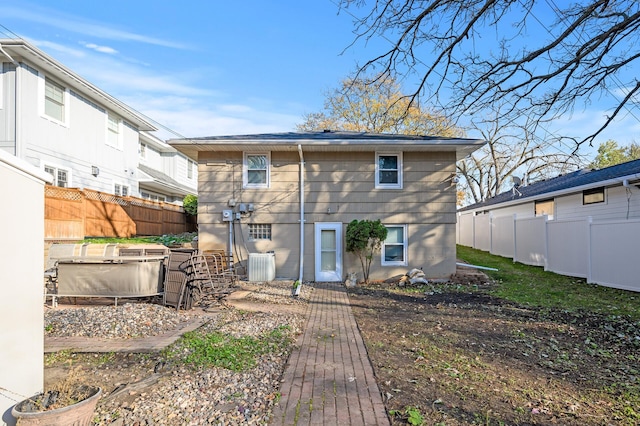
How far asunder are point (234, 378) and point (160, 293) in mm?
4299

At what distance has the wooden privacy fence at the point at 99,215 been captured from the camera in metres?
11.8

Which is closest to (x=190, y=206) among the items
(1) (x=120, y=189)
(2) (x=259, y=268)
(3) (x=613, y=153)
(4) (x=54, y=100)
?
(1) (x=120, y=189)

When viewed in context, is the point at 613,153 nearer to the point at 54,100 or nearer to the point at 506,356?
the point at 506,356

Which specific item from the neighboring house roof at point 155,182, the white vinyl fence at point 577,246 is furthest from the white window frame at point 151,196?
the white vinyl fence at point 577,246

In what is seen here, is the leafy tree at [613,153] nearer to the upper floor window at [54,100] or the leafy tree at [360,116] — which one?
the leafy tree at [360,116]

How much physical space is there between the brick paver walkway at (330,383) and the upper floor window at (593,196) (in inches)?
462

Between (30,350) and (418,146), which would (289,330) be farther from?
(418,146)

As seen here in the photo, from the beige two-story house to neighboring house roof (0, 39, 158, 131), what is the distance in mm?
5668

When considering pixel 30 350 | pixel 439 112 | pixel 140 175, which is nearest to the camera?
pixel 30 350

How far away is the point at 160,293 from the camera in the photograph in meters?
7.44

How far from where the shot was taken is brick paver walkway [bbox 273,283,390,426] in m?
3.03

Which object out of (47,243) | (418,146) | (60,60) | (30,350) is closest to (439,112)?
(418,146)

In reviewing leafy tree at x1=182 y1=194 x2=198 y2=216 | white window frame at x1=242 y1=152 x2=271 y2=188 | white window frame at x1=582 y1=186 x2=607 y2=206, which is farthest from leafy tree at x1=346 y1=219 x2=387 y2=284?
leafy tree at x1=182 y1=194 x2=198 y2=216

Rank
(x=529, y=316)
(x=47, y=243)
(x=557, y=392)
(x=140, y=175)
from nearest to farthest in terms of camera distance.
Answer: (x=557, y=392)
(x=529, y=316)
(x=47, y=243)
(x=140, y=175)
